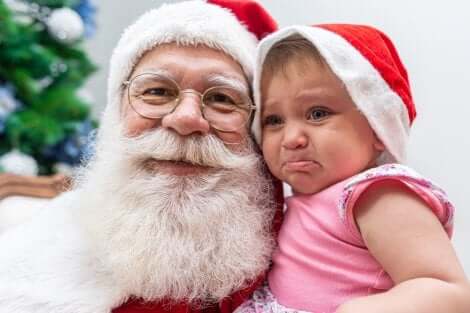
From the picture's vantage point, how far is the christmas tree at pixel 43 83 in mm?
1923

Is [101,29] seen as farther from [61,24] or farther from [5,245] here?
[5,245]

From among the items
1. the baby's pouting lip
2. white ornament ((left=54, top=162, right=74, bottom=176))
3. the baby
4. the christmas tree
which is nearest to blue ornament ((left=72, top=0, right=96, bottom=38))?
the christmas tree

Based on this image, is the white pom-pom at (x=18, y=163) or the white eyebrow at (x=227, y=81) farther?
the white pom-pom at (x=18, y=163)

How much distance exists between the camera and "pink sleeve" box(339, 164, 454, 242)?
0.73 m

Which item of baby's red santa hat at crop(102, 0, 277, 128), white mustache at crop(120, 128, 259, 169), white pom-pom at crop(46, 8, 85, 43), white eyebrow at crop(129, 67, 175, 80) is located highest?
white pom-pom at crop(46, 8, 85, 43)

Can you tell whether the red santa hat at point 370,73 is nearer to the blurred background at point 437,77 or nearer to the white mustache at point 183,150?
the white mustache at point 183,150

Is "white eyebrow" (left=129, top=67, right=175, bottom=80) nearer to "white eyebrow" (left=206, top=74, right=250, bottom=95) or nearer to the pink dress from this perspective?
"white eyebrow" (left=206, top=74, right=250, bottom=95)

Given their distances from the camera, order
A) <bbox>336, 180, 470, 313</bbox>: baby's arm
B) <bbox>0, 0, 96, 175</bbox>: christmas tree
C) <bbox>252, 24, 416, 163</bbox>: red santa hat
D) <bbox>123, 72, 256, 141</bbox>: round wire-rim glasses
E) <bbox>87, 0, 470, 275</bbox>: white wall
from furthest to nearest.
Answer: <bbox>0, 0, 96, 175</bbox>: christmas tree → <bbox>87, 0, 470, 275</bbox>: white wall → <bbox>123, 72, 256, 141</bbox>: round wire-rim glasses → <bbox>252, 24, 416, 163</bbox>: red santa hat → <bbox>336, 180, 470, 313</bbox>: baby's arm

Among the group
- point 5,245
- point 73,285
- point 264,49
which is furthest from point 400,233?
point 5,245

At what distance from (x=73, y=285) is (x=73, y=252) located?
0.25 ft

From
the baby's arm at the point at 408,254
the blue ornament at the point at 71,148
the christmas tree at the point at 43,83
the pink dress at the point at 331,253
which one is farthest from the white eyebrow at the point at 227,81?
the blue ornament at the point at 71,148

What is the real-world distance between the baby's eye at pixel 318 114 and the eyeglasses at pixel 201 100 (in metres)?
0.16

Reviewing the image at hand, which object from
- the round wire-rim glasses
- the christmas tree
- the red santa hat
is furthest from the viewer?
the christmas tree

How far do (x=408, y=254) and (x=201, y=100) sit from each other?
468mm
